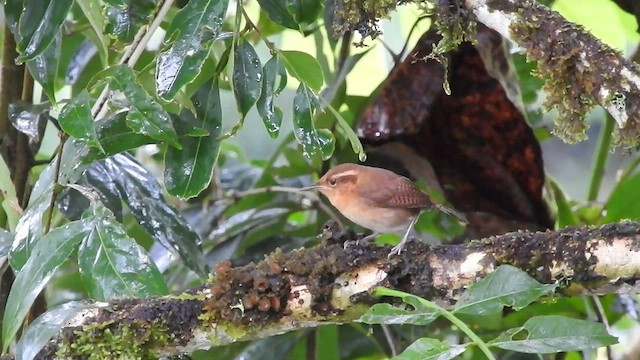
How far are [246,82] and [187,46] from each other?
0.44 ft

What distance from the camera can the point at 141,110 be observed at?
41.5 inches

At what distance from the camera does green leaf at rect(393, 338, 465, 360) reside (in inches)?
31.2

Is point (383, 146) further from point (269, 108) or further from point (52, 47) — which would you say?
point (52, 47)

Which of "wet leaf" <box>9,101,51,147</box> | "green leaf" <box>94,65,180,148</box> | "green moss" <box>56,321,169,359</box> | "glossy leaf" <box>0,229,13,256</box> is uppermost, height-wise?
"green leaf" <box>94,65,180,148</box>

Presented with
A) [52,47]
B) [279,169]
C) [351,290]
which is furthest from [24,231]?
[279,169]

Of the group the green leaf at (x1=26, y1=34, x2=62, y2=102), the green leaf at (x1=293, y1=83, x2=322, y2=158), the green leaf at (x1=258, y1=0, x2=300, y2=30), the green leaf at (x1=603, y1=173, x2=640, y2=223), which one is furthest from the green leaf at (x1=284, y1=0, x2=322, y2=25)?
the green leaf at (x1=603, y1=173, x2=640, y2=223)

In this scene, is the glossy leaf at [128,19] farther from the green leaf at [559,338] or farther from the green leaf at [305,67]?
the green leaf at [559,338]

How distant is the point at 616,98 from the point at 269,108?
483 millimetres

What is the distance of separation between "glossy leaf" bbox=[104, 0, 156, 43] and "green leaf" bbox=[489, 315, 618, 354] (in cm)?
75

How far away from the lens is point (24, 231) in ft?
3.52

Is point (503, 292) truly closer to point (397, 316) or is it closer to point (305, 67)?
point (397, 316)

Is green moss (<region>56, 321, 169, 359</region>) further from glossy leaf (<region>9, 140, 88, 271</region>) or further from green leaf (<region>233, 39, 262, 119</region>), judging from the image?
green leaf (<region>233, 39, 262, 119</region>)

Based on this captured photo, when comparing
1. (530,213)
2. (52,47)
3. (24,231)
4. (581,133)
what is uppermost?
(52,47)

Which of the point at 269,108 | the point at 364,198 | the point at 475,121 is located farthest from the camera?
the point at 475,121
